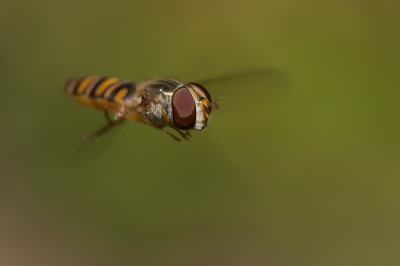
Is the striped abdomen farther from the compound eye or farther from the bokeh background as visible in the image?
the bokeh background

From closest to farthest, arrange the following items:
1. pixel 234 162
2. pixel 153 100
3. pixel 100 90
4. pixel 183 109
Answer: pixel 183 109 → pixel 153 100 → pixel 100 90 → pixel 234 162

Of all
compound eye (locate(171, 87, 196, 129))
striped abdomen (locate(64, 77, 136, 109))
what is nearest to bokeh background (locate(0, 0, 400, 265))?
striped abdomen (locate(64, 77, 136, 109))

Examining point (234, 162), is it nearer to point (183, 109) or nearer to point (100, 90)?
point (100, 90)

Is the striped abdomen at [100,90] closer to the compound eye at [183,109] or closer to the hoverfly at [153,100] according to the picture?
the hoverfly at [153,100]

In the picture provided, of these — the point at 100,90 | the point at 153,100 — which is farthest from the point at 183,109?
the point at 100,90

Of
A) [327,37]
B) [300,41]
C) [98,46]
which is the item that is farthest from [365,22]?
[98,46]

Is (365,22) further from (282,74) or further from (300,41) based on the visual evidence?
(282,74)

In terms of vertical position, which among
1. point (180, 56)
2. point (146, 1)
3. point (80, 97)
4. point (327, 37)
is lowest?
point (80, 97)
